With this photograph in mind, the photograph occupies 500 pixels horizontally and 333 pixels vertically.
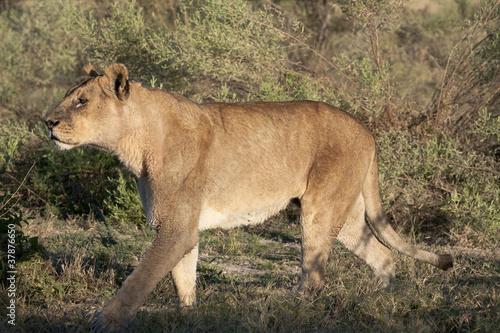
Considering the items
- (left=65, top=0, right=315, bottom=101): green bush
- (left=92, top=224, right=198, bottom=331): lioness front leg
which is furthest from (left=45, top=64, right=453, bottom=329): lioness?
(left=65, top=0, right=315, bottom=101): green bush

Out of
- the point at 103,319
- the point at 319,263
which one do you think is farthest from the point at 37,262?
the point at 319,263

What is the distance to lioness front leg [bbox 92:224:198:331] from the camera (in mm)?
3744

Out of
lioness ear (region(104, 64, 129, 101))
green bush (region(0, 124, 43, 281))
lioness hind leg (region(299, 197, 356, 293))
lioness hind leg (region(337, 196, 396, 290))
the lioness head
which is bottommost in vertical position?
green bush (region(0, 124, 43, 281))

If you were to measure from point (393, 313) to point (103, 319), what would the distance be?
188 centimetres

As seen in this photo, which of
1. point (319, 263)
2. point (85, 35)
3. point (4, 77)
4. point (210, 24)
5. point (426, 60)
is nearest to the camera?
point (319, 263)

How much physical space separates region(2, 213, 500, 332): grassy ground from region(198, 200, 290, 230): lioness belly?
51 cm

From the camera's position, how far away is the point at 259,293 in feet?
15.3

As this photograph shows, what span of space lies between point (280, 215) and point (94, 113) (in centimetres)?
396

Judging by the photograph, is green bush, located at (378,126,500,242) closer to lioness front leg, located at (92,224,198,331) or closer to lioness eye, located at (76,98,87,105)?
→ lioness front leg, located at (92,224,198,331)

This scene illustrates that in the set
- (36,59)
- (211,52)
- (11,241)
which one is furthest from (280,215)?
(36,59)

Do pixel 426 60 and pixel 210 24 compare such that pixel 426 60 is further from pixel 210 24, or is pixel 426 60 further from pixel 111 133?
pixel 111 133

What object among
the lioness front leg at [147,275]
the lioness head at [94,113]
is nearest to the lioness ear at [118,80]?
the lioness head at [94,113]

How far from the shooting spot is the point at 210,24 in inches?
292

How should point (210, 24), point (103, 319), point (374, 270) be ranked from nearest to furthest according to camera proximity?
point (103, 319), point (374, 270), point (210, 24)
